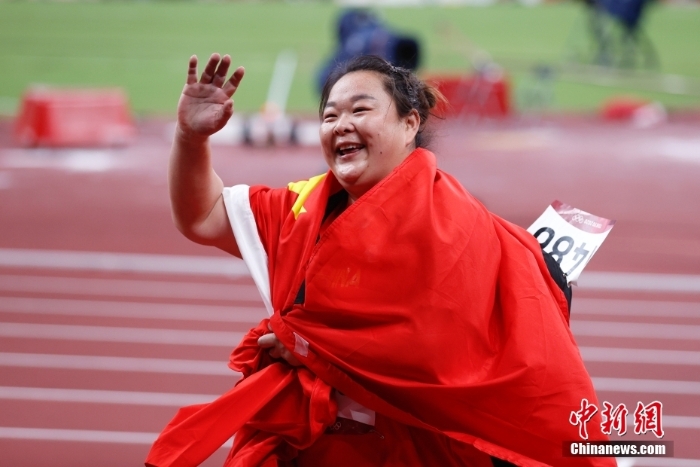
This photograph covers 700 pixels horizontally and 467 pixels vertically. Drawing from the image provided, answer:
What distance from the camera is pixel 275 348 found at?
2939 mm

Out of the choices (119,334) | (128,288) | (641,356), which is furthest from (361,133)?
(128,288)

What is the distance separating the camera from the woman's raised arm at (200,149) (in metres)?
3.01

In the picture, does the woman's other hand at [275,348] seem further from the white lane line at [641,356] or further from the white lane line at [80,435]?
the white lane line at [641,356]

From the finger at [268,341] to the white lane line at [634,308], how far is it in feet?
13.9

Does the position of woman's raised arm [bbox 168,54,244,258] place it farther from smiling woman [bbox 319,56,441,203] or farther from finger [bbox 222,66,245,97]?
smiling woman [bbox 319,56,441,203]

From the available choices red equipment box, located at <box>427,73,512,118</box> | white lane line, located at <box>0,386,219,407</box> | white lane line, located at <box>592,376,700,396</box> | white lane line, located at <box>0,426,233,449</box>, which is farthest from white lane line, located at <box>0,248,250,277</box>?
red equipment box, located at <box>427,73,512,118</box>

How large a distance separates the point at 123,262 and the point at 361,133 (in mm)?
5501

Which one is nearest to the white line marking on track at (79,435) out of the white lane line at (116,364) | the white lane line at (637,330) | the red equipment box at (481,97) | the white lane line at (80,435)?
the white lane line at (80,435)

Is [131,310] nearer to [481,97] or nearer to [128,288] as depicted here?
[128,288]

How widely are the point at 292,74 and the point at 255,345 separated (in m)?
18.2

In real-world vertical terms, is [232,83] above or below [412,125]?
above

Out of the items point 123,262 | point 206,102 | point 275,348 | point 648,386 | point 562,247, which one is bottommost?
point 648,386

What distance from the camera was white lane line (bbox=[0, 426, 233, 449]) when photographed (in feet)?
16.2

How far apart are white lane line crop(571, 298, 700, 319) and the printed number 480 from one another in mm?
3586
